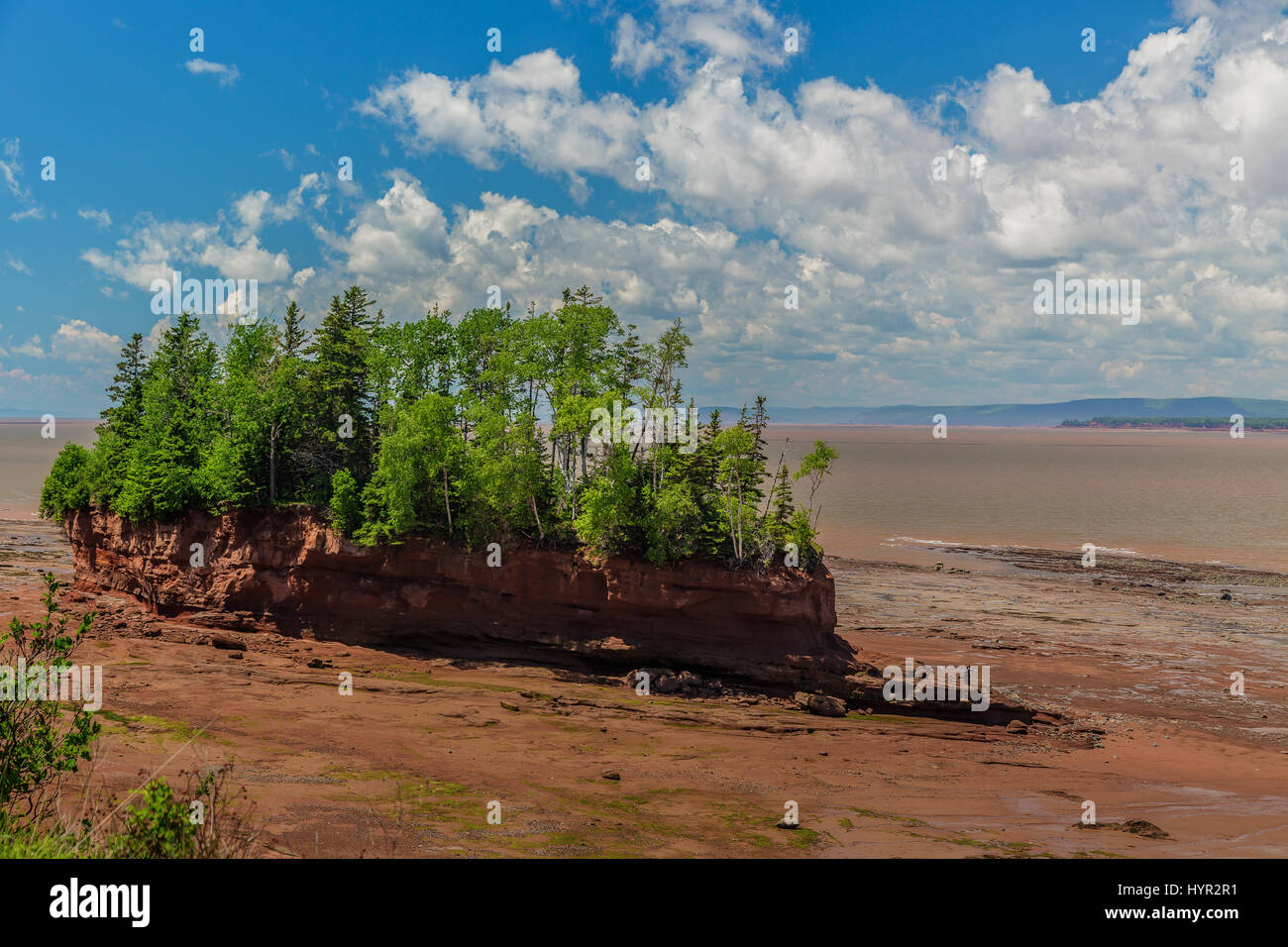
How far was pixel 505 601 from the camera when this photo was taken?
111 feet

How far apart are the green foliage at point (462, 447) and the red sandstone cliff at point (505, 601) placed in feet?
3.78

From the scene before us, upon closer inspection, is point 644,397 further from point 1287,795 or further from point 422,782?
point 1287,795

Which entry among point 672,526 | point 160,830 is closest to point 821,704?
point 672,526

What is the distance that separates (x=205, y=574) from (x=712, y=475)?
25907 millimetres

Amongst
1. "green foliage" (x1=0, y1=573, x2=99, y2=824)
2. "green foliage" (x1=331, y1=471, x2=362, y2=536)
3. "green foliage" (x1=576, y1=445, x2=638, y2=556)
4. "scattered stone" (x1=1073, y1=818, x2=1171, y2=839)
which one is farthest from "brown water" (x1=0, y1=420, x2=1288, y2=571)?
"green foliage" (x1=0, y1=573, x2=99, y2=824)

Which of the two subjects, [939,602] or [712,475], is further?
[939,602]

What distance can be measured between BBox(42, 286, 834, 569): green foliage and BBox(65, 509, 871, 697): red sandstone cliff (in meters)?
1.15

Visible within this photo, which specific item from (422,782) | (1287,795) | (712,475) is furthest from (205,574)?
(1287,795)

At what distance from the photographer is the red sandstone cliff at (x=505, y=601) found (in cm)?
3259

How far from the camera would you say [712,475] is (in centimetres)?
3478

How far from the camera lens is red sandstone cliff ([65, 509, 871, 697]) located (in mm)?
32594

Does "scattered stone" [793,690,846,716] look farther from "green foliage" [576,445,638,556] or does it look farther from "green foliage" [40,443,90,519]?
"green foliage" [40,443,90,519]

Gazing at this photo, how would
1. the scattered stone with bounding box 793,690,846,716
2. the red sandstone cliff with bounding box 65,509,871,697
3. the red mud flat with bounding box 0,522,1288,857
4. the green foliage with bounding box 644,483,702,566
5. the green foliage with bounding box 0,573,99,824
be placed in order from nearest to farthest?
the green foliage with bounding box 0,573,99,824 → the red mud flat with bounding box 0,522,1288,857 → the scattered stone with bounding box 793,690,846,716 → the green foliage with bounding box 644,483,702,566 → the red sandstone cliff with bounding box 65,509,871,697

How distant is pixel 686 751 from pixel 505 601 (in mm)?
12522
